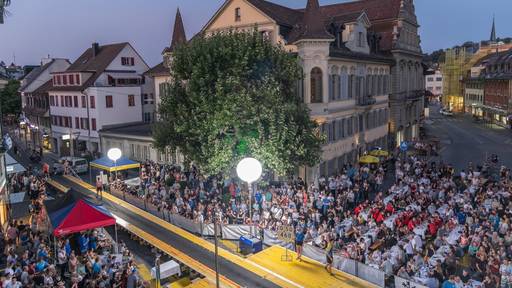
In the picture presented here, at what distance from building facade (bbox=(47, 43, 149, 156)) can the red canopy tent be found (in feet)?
102

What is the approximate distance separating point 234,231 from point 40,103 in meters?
51.1

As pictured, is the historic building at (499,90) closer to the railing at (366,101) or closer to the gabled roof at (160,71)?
the railing at (366,101)

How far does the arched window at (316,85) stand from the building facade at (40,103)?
135 feet

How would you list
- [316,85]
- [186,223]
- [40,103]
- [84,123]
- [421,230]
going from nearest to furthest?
[421,230] < [186,223] < [316,85] < [84,123] < [40,103]

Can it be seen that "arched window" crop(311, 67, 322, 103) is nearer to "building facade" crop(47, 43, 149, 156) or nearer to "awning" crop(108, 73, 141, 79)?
"building facade" crop(47, 43, 149, 156)

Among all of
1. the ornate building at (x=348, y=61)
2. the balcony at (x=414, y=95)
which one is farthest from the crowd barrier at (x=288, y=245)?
the balcony at (x=414, y=95)

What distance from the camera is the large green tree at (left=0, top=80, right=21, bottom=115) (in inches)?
3088

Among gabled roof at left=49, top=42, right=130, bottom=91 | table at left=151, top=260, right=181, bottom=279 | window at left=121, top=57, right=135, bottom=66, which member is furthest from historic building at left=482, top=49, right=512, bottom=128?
table at left=151, top=260, right=181, bottom=279

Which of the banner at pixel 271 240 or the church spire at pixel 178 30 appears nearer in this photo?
the banner at pixel 271 240

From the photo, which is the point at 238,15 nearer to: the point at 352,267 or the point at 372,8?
the point at 372,8

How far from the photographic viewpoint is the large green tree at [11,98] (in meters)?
78.4

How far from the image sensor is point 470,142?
5509 cm

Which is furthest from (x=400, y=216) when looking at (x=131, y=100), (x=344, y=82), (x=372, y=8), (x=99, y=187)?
(x=131, y=100)

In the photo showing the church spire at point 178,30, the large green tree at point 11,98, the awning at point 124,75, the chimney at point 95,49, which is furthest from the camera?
the large green tree at point 11,98
